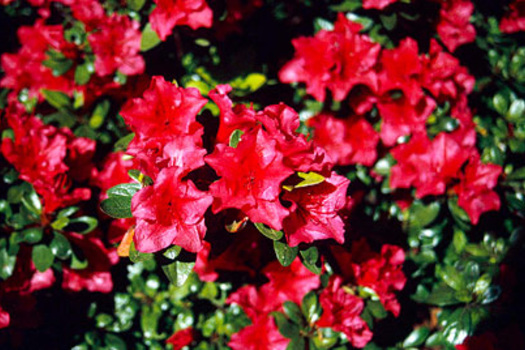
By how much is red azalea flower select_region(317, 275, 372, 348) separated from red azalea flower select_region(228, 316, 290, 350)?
0.18 m

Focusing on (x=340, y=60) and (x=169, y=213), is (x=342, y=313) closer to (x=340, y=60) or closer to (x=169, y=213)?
(x=169, y=213)

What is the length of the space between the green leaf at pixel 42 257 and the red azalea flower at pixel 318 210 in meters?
0.97

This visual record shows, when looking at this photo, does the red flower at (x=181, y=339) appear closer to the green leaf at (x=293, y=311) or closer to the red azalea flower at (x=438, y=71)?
the green leaf at (x=293, y=311)

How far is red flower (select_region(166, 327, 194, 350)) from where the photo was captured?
1.83 m

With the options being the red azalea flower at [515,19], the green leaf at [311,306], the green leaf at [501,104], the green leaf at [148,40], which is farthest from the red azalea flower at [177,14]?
the red azalea flower at [515,19]

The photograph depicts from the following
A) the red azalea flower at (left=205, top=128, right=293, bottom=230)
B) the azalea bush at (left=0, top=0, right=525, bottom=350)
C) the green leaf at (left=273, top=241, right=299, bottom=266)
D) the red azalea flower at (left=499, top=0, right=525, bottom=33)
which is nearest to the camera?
the red azalea flower at (left=205, top=128, right=293, bottom=230)

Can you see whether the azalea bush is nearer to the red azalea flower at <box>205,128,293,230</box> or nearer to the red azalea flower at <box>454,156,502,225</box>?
the red azalea flower at <box>454,156,502,225</box>

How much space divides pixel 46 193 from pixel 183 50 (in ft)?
3.36

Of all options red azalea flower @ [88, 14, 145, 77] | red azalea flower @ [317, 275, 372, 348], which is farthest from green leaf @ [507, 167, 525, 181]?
red azalea flower @ [88, 14, 145, 77]

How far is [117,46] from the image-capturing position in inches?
70.2

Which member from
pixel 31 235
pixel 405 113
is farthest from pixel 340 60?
pixel 31 235

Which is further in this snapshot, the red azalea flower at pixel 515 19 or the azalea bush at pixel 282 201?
the red azalea flower at pixel 515 19

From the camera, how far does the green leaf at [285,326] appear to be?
1586 mm

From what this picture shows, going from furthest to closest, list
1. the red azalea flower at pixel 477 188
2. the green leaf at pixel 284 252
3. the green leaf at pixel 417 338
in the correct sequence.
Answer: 1. the green leaf at pixel 417 338
2. the red azalea flower at pixel 477 188
3. the green leaf at pixel 284 252
